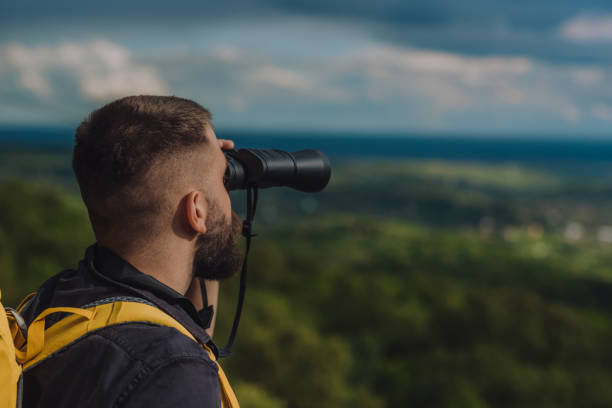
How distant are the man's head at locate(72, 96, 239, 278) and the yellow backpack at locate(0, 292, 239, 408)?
0.28 meters

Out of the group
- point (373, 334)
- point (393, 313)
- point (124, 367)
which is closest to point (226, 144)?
point (124, 367)

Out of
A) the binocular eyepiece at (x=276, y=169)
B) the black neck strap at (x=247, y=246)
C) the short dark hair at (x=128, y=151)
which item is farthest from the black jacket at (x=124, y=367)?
the binocular eyepiece at (x=276, y=169)

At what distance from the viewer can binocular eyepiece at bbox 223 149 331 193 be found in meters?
2.12

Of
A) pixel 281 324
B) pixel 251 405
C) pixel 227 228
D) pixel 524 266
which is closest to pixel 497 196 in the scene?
pixel 524 266

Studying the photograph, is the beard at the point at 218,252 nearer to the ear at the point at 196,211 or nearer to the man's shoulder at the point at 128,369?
the ear at the point at 196,211

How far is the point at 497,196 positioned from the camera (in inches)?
4646

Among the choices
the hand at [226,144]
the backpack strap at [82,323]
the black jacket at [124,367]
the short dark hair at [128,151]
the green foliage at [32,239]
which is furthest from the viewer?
the green foliage at [32,239]

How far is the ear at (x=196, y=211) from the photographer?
68.2 inches

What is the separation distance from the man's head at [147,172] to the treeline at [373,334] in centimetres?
886

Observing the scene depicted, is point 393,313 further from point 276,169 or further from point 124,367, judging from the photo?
point 124,367

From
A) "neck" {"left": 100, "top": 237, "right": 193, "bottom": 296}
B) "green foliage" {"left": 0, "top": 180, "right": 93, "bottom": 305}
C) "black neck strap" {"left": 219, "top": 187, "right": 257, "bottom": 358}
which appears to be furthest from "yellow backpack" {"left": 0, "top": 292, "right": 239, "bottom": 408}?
"green foliage" {"left": 0, "top": 180, "right": 93, "bottom": 305}

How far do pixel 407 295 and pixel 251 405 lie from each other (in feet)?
86.4

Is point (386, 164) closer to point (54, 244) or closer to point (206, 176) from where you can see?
point (54, 244)

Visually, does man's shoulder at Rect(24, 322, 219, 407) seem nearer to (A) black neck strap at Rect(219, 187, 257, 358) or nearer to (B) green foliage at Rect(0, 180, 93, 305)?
(A) black neck strap at Rect(219, 187, 257, 358)
